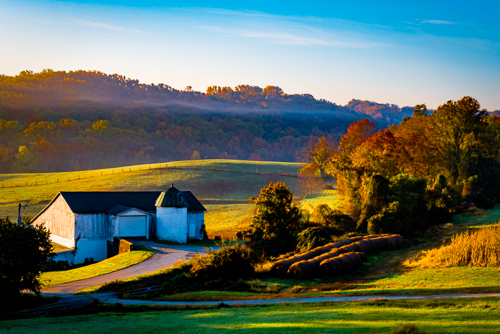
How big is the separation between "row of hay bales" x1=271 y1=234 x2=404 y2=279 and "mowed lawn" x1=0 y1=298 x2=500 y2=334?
8.73 metres

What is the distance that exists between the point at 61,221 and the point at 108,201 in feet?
17.7

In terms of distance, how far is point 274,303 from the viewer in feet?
61.6

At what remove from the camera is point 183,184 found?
88000 mm

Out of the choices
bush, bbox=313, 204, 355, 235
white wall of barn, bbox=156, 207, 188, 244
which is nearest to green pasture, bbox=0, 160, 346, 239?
white wall of barn, bbox=156, 207, 188, 244

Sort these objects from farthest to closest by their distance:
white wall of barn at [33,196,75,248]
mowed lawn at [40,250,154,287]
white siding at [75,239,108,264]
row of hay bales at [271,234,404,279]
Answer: white wall of barn at [33,196,75,248] → white siding at [75,239,108,264] → mowed lawn at [40,250,154,287] → row of hay bales at [271,234,404,279]

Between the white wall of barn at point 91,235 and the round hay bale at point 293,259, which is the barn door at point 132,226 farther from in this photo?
the round hay bale at point 293,259

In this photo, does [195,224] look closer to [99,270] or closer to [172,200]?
[172,200]

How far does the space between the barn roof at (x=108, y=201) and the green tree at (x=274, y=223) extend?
12894 millimetres

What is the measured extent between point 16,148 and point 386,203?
13660 centimetres

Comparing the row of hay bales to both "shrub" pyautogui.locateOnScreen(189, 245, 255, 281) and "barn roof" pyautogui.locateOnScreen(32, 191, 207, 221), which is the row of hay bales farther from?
"barn roof" pyautogui.locateOnScreen(32, 191, 207, 221)

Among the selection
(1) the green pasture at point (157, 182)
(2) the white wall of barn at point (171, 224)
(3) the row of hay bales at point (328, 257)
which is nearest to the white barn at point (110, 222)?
(2) the white wall of barn at point (171, 224)

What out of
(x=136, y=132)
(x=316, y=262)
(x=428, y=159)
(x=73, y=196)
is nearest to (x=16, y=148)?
(x=136, y=132)

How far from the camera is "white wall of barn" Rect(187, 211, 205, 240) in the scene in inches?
1969

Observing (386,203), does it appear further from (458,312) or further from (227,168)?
(227,168)
